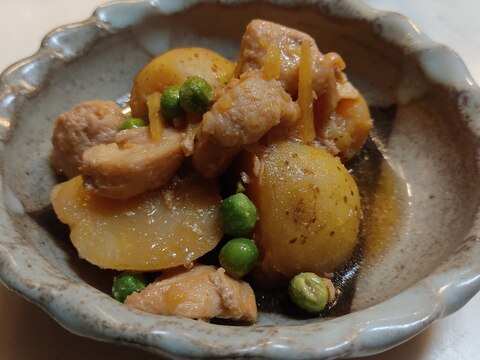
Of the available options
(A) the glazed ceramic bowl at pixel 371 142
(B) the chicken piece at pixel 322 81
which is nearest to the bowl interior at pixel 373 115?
(A) the glazed ceramic bowl at pixel 371 142

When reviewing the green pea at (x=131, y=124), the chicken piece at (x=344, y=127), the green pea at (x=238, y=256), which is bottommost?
the green pea at (x=238, y=256)

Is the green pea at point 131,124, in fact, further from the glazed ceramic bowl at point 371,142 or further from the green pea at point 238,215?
the green pea at point 238,215

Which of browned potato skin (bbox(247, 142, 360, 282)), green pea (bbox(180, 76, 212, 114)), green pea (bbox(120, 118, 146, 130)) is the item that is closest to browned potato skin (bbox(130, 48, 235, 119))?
green pea (bbox(120, 118, 146, 130))

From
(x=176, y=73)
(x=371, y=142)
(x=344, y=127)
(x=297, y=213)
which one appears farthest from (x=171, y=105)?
(x=371, y=142)

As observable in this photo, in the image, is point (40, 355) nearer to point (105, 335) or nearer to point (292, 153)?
point (105, 335)

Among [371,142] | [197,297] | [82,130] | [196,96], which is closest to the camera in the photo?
[197,297]

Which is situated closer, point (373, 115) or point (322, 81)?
point (322, 81)

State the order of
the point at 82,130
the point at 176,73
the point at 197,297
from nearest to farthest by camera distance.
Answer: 1. the point at 197,297
2. the point at 82,130
3. the point at 176,73

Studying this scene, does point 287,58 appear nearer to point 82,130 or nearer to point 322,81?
point 322,81
